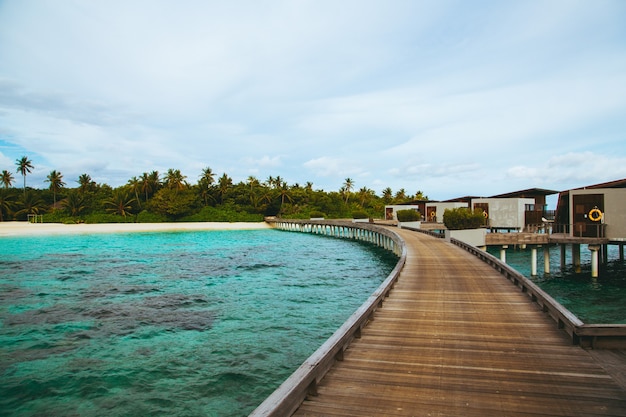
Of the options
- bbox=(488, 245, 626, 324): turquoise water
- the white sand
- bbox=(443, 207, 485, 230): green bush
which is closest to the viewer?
bbox=(488, 245, 626, 324): turquoise water

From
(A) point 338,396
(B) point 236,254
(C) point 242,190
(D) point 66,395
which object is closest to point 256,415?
(A) point 338,396

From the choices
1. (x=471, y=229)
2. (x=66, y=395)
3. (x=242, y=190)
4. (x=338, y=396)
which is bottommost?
(x=66, y=395)

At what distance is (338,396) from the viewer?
5301mm

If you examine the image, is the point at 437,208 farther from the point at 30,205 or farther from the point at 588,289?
the point at 30,205

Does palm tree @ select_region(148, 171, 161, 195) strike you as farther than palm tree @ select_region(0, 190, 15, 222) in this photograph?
Yes

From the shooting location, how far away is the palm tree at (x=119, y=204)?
275 ft

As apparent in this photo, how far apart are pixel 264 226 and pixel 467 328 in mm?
80424

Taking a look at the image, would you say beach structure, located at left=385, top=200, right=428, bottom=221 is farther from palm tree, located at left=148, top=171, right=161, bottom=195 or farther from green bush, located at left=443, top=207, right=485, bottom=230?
palm tree, located at left=148, top=171, right=161, bottom=195

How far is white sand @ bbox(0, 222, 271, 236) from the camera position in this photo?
6400 cm

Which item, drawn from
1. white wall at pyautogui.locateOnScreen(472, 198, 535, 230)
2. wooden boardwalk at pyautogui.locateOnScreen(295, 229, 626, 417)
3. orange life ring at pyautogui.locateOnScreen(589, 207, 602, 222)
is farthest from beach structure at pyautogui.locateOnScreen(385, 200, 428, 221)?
wooden boardwalk at pyautogui.locateOnScreen(295, 229, 626, 417)

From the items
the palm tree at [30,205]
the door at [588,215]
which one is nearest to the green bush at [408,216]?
the door at [588,215]

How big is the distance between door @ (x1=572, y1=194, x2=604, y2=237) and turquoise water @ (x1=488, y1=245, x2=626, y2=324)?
9.94 ft

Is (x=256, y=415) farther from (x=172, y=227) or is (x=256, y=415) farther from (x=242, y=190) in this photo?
(x=242, y=190)

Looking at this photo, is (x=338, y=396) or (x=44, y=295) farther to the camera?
(x=44, y=295)
